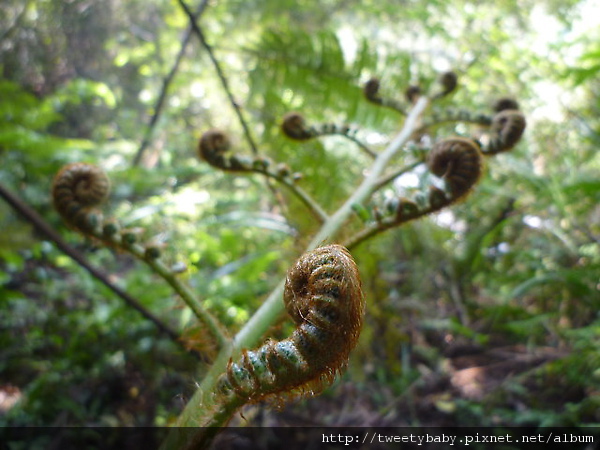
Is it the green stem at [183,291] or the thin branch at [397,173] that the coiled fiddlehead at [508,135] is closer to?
the thin branch at [397,173]

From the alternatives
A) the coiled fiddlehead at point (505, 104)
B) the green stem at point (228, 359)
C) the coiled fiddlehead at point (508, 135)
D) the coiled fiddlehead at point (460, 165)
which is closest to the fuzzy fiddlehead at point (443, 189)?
the coiled fiddlehead at point (460, 165)

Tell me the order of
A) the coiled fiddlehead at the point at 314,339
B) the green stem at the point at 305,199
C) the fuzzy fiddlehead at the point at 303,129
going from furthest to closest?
1. the fuzzy fiddlehead at the point at 303,129
2. the green stem at the point at 305,199
3. the coiled fiddlehead at the point at 314,339

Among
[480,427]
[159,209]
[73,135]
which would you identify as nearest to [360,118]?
[159,209]

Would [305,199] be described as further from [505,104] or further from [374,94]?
[505,104]

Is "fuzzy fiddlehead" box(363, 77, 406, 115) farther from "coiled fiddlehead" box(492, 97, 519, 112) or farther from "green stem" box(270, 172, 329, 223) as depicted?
"green stem" box(270, 172, 329, 223)

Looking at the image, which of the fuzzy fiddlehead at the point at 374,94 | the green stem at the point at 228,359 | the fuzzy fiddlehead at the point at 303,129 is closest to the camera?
the green stem at the point at 228,359

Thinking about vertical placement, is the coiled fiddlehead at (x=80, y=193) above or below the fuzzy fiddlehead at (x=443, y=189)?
above

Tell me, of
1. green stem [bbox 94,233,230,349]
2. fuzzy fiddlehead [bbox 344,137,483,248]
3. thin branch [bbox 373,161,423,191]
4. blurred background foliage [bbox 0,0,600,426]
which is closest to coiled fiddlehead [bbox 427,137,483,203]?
fuzzy fiddlehead [bbox 344,137,483,248]
